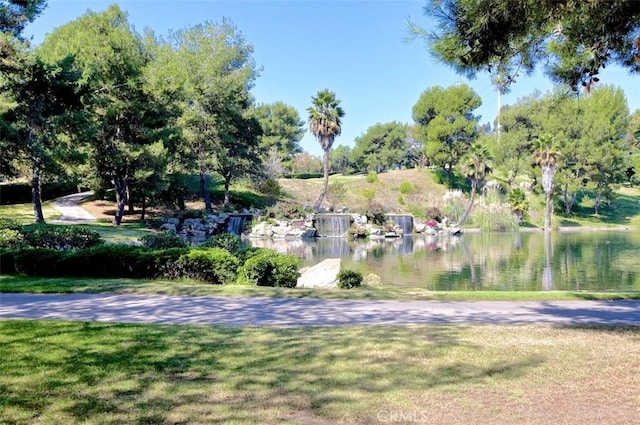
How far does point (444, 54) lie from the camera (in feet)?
18.5

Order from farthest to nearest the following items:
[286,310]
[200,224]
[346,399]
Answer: [200,224]
[286,310]
[346,399]

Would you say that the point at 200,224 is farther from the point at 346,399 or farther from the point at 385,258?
the point at 346,399

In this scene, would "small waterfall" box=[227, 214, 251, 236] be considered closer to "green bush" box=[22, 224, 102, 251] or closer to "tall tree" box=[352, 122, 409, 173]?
"green bush" box=[22, 224, 102, 251]

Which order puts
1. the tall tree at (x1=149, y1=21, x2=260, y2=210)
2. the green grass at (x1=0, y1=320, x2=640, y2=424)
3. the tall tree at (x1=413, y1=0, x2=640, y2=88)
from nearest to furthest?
1. the green grass at (x1=0, y1=320, x2=640, y2=424)
2. the tall tree at (x1=413, y1=0, x2=640, y2=88)
3. the tall tree at (x1=149, y1=21, x2=260, y2=210)

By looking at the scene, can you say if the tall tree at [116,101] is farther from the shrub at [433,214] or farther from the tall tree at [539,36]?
the shrub at [433,214]

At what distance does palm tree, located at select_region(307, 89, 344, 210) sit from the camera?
41250 mm

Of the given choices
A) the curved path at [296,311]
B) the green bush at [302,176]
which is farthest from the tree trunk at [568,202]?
the curved path at [296,311]

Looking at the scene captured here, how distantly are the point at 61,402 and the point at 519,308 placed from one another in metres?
6.72

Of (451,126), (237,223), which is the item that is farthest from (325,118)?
(451,126)

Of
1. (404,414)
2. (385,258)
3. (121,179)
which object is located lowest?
(385,258)

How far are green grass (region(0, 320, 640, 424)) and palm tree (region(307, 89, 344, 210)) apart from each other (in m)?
36.5

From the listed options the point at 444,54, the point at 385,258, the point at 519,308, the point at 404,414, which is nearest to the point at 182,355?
the point at 404,414

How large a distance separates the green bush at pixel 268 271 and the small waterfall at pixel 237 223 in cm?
2269

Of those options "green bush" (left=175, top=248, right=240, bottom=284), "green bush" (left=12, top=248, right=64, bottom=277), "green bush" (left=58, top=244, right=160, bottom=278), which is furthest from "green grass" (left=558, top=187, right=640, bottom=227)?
"green bush" (left=12, top=248, right=64, bottom=277)
